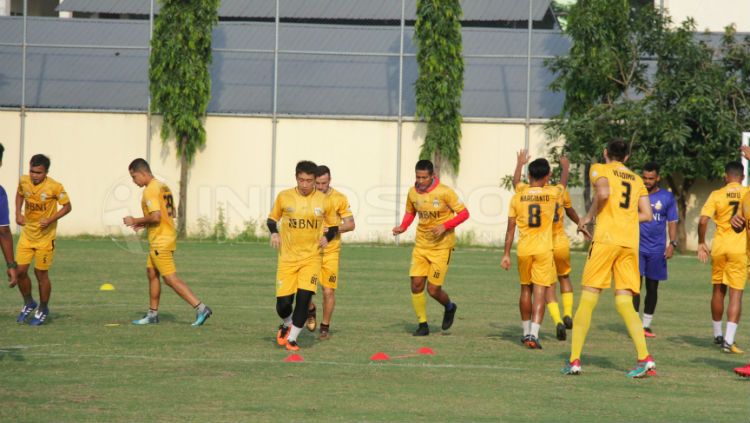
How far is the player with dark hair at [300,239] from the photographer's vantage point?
11.6 metres

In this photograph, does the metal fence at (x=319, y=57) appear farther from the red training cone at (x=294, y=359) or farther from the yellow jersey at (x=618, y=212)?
the yellow jersey at (x=618, y=212)

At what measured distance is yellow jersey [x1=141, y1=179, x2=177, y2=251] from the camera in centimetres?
1330

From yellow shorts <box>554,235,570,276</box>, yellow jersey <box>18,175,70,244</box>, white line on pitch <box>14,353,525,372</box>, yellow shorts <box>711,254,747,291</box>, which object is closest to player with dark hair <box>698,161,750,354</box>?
yellow shorts <box>711,254,747,291</box>

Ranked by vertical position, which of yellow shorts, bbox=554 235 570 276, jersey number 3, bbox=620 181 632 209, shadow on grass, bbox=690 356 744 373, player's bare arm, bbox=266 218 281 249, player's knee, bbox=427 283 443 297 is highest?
jersey number 3, bbox=620 181 632 209

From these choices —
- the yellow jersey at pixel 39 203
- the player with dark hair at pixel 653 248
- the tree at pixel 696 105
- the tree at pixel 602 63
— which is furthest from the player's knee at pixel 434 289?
the tree at pixel 602 63

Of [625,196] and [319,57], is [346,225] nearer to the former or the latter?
[625,196]

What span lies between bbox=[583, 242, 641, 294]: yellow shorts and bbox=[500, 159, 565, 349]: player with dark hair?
177cm

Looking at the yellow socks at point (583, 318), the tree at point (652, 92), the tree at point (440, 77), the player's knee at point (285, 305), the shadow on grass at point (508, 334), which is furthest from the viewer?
the tree at point (440, 77)

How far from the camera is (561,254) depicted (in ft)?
43.9

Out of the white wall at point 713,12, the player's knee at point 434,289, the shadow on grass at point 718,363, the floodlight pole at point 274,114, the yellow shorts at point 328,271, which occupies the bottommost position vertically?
the shadow on grass at point 718,363

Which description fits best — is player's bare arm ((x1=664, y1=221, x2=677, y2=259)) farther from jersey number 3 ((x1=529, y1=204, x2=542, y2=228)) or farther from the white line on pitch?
the white line on pitch

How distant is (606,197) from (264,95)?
26.5 meters

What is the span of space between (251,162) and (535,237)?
23009 millimetres

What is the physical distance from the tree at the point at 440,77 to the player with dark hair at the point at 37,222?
67.6 ft
